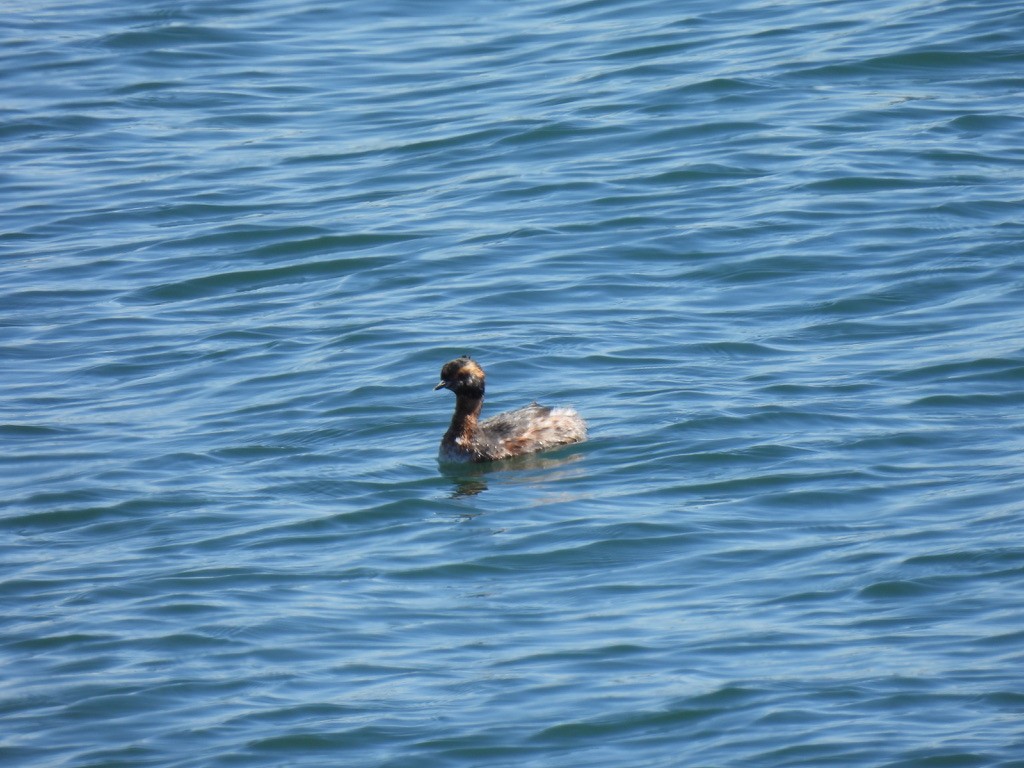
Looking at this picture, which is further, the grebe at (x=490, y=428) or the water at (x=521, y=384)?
the grebe at (x=490, y=428)

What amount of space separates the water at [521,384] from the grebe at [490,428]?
0.16m

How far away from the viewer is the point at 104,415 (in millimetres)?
13633

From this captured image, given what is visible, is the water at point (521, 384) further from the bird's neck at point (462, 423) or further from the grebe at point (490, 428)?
the bird's neck at point (462, 423)

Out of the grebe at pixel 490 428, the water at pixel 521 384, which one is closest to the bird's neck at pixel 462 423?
the grebe at pixel 490 428

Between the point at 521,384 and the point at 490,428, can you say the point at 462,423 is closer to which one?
the point at 490,428

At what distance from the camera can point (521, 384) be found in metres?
13.7

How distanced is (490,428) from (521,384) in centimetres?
119

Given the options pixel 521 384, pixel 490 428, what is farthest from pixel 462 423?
pixel 521 384

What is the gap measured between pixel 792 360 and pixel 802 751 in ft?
19.7

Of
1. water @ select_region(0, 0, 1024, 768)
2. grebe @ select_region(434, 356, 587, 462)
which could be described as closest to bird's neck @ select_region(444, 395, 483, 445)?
grebe @ select_region(434, 356, 587, 462)

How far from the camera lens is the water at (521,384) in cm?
854

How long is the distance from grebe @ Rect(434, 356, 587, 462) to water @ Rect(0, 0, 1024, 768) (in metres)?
0.16

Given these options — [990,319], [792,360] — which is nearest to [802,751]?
[792,360]

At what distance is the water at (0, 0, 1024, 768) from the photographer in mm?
8539
